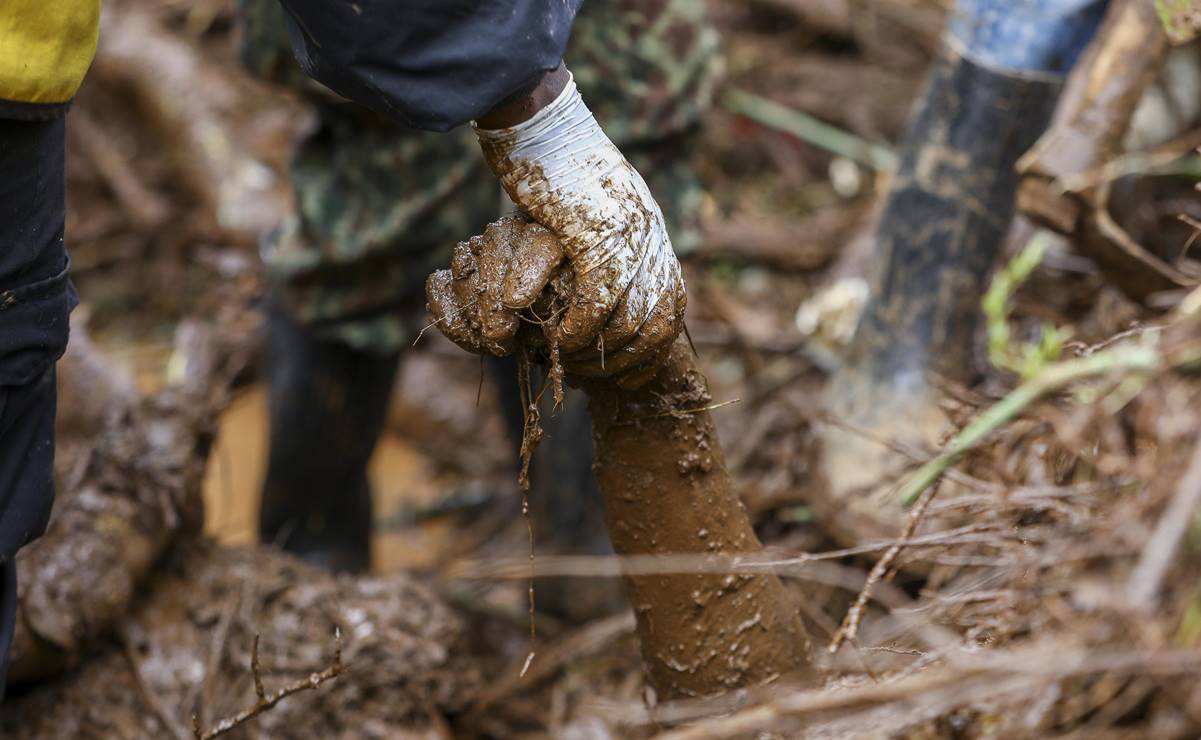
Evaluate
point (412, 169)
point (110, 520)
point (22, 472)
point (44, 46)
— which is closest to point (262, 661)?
point (110, 520)

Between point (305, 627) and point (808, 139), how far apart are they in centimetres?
291

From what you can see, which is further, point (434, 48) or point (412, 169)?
point (412, 169)

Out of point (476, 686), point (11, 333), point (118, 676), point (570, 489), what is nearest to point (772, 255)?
point (570, 489)

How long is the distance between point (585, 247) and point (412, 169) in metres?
1.00

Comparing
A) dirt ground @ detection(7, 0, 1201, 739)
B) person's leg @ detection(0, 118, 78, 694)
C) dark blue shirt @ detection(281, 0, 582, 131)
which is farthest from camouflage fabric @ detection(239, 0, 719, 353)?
dark blue shirt @ detection(281, 0, 582, 131)

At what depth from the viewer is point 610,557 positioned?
6.47 ft

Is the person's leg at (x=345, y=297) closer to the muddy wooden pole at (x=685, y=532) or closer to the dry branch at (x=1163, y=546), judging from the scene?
the muddy wooden pole at (x=685, y=532)

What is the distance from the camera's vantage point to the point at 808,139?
4176 millimetres

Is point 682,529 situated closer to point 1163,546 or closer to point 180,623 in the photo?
point 1163,546

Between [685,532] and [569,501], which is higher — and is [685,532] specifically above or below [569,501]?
above

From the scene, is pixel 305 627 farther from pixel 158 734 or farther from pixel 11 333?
pixel 11 333

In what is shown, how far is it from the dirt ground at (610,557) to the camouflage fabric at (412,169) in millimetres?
263

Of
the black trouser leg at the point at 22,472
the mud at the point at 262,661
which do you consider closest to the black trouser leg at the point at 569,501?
the mud at the point at 262,661

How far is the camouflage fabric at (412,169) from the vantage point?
2113mm
